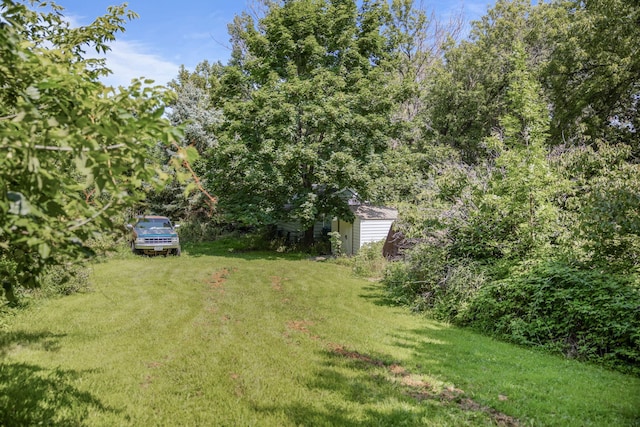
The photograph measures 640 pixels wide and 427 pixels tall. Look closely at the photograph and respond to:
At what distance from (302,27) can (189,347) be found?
69.7 feet

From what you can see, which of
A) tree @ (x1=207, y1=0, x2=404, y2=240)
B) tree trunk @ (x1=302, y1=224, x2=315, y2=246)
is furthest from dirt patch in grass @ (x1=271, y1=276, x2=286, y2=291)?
tree trunk @ (x1=302, y1=224, x2=315, y2=246)

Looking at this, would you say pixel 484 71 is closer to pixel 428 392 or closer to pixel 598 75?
pixel 598 75

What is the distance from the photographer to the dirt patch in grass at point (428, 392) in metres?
4.84

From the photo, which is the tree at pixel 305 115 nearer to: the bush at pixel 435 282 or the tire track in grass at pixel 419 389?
the bush at pixel 435 282

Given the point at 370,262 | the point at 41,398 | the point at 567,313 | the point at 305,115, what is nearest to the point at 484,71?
the point at 305,115

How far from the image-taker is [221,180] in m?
22.8

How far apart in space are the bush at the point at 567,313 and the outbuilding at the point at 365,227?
11279 mm

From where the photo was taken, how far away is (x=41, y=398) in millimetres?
4633

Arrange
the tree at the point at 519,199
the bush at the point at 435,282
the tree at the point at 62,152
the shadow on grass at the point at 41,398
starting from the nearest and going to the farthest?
1. the tree at the point at 62,152
2. the shadow on grass at the point at 41,398
3. the tree at the point at 519,199
4. the bush at the point at 435,282

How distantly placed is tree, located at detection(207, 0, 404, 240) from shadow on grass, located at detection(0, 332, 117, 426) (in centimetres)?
1542

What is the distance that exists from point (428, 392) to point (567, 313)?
14.5 feet

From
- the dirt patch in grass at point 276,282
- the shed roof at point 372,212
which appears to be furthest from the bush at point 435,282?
the shed roof at point 372,212

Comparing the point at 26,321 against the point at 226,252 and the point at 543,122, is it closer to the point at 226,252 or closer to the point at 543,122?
the point at 543,122

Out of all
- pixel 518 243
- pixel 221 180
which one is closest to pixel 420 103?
pixel 221 180
